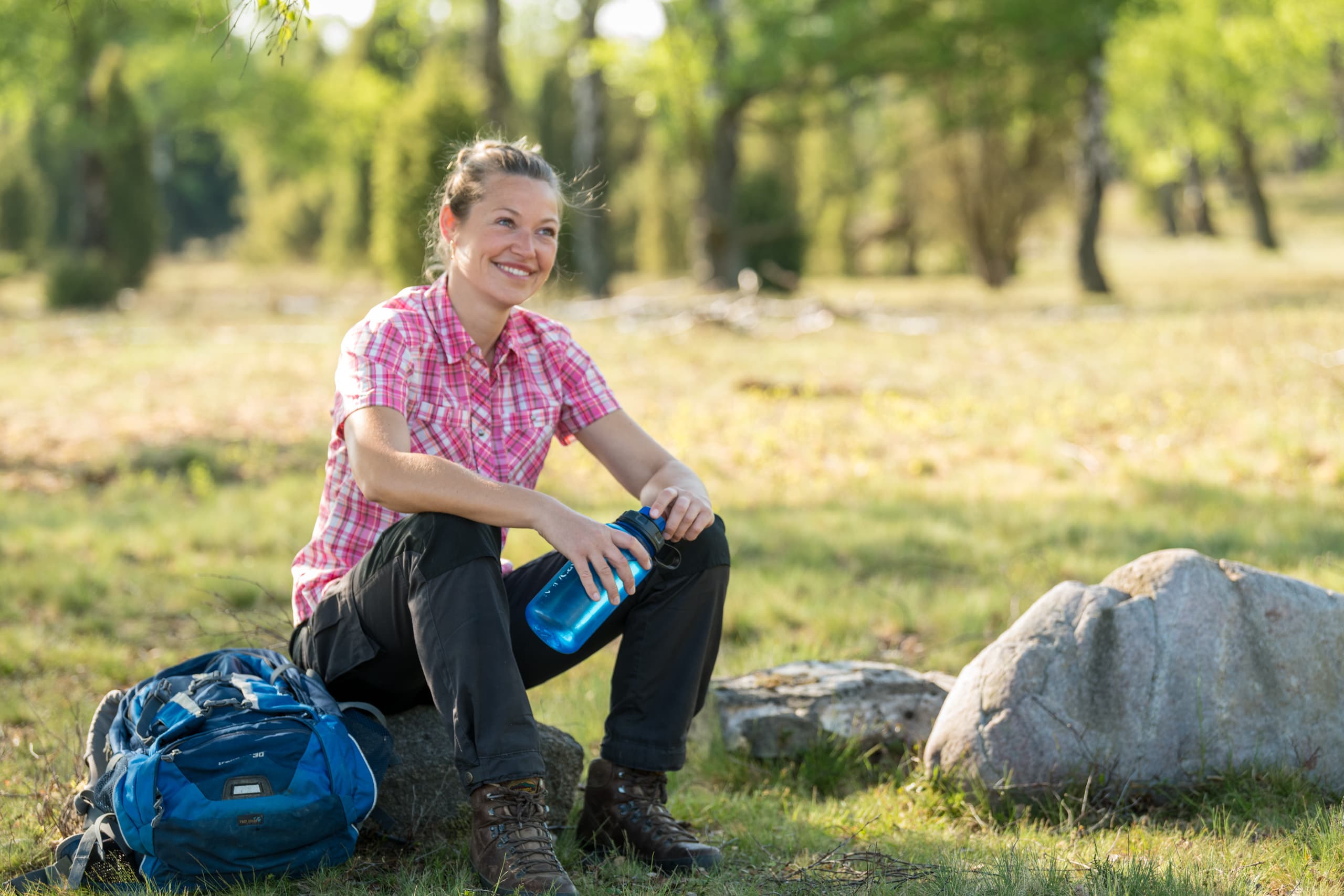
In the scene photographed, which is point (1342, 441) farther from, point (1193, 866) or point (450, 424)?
point (450, 424)

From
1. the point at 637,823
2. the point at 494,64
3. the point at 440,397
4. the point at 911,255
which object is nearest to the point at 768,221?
the point at 911,255

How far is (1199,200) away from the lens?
40844 mm

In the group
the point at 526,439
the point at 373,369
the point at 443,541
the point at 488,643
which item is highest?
the point at 373,369

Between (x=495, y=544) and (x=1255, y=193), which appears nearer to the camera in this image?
(x=495, y=544)

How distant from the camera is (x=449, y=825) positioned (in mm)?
3117

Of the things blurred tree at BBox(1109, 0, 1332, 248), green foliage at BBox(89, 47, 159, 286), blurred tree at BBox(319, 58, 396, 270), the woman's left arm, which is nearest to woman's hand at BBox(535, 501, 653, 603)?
the woman's left arm

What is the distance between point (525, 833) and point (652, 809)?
451 mm

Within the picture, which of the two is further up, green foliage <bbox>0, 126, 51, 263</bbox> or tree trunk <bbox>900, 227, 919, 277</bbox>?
green foliage <bbox>0, 126, 51, 263</bbox>

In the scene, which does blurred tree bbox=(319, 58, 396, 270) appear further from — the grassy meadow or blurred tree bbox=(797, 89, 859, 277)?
the grassy meadow

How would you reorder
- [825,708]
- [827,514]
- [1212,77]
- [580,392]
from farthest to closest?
[1212,77] → [827,514] → [825,708] → [580,392]

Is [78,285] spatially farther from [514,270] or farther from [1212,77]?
[1212,77]

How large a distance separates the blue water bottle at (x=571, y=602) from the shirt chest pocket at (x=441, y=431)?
477mm

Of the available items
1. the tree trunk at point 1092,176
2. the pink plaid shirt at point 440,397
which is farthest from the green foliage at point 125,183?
the pink plaid shirt at point 440,397

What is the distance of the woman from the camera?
8.95 ft
